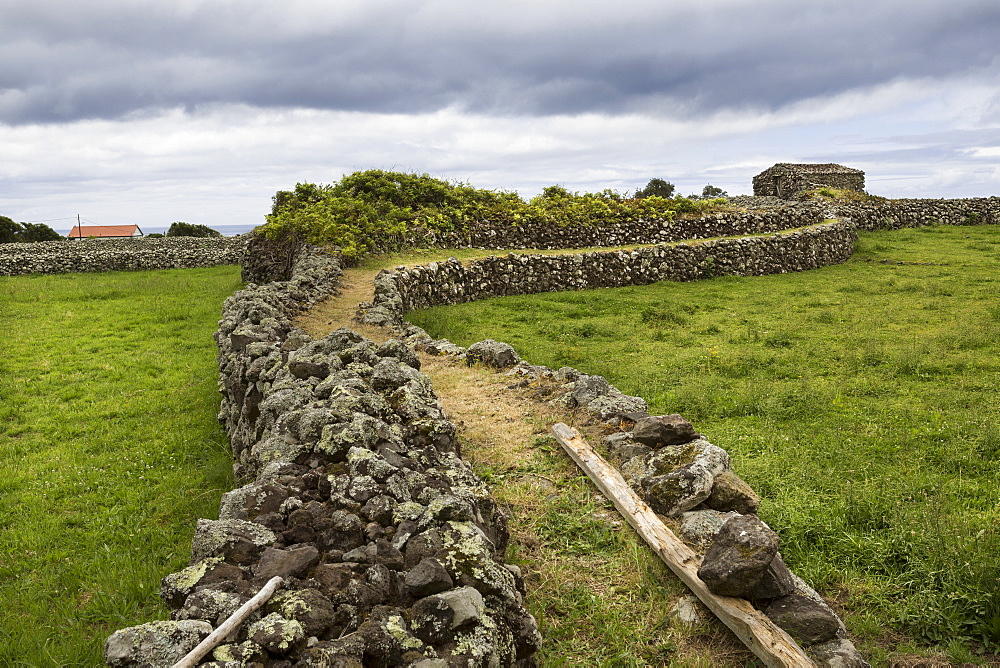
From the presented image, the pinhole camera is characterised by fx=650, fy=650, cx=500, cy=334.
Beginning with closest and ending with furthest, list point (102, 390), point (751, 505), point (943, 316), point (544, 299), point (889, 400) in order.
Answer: point (751, 505) → point (889, 400) → point (102, 390) → point (943, 316) → point (544, 299)

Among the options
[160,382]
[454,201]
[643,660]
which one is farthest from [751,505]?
[454,201]

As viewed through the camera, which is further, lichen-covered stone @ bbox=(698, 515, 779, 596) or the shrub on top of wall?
the shrub on top of wall

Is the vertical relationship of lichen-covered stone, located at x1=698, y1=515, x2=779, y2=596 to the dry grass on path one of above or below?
above

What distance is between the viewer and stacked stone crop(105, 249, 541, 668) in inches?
139

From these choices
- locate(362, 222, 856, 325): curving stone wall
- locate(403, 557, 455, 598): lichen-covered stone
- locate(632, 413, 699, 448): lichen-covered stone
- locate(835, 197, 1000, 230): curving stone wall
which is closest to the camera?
locate(403, 557, 455, 598): lichen-covered stone

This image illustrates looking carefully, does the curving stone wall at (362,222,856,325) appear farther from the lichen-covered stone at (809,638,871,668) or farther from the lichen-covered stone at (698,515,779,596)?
the lichen-covered stone at (809,638,871,668)

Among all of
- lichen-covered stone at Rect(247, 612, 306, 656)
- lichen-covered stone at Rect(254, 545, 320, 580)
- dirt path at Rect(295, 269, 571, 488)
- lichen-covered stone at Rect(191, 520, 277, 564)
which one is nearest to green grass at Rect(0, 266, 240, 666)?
lichen-covered stone at Rect(191, 520, 277, 564)

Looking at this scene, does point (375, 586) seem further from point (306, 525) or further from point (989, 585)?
point (989, 585)

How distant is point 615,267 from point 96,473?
63.6 feet

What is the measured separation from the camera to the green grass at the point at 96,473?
6188mm

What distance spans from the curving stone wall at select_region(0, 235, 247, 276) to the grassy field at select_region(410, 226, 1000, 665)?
25.1 m

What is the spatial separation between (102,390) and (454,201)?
1622 centimetres

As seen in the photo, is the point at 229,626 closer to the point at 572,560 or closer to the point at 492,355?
the point at 572,560

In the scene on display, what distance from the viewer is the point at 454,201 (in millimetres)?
26719
